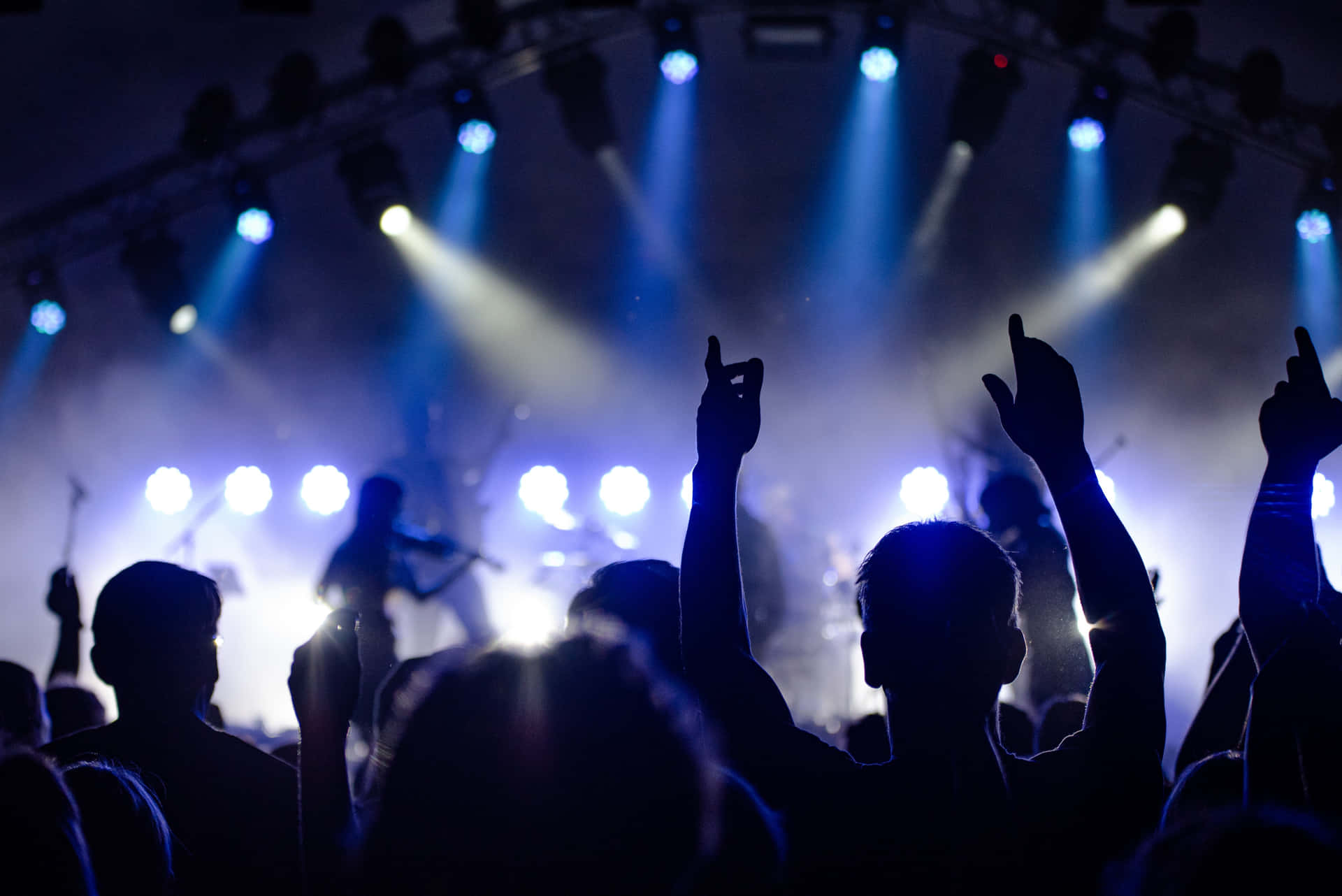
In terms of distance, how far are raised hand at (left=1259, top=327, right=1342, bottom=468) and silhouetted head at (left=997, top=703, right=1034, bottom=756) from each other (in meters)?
1.10

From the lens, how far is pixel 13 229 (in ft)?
25.7

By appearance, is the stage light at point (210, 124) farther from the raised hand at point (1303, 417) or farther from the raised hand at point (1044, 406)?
the raised hand at point (1303, 417)

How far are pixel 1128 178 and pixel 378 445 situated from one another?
30.7 ft

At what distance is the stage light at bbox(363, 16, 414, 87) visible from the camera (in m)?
7.23

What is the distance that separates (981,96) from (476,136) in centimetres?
434

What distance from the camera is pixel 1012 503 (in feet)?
12.8

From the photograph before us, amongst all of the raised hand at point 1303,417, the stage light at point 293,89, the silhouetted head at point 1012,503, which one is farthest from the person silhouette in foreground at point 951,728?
the stage light at point 293,89

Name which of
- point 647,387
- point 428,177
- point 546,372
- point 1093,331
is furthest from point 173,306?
point 1093,331

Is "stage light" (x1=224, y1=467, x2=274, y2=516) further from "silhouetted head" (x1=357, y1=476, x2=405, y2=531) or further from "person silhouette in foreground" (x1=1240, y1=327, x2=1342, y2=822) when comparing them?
"person silhouette in foreground" (x1=1240, y1=327, x2=1342, y2=822)

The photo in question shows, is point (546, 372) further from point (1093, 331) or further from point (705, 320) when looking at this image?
point (1093, 331)

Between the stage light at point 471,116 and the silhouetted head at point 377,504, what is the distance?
12.1 feet

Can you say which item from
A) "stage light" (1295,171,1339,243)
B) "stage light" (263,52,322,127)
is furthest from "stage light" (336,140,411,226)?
"stage light" (1295,171,1339,243)

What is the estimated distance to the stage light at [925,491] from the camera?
10734 mm

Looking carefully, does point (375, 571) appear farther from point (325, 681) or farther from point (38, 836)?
point (38, 836)
